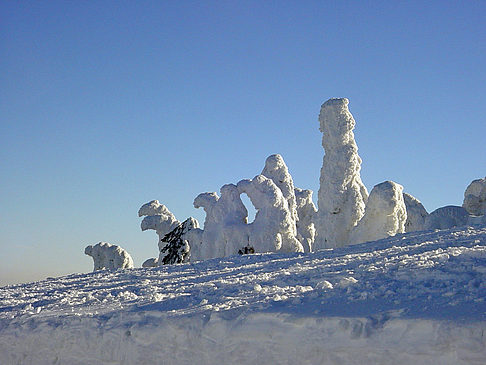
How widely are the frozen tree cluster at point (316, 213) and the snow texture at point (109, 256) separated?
1.64 metres

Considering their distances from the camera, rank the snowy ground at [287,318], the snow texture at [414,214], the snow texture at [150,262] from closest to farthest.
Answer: the snowy ground at [287,318], the snow texture at [414,214], the snow texture at [150,262]

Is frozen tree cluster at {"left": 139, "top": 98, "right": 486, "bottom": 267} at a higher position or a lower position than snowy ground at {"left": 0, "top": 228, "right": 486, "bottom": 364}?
higher

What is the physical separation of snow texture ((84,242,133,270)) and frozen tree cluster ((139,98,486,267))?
5.38 ft

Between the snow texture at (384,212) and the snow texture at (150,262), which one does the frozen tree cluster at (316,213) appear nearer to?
the snow texture at (384,212)

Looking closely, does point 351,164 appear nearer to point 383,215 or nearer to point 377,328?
point 383,215

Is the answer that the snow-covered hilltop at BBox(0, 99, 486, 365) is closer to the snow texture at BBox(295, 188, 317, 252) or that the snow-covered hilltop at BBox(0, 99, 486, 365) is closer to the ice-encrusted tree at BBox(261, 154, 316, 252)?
the ice-encrusted tree at BBox(261, 154, 316, 252)

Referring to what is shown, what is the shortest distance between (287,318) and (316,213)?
15561mm

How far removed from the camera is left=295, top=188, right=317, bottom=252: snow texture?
2525cm

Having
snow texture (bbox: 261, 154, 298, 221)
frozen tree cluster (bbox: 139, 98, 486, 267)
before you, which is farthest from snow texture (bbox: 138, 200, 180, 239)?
snow texture (bbox: 261, 154, 298, 221)

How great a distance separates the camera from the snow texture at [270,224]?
16.0 metres

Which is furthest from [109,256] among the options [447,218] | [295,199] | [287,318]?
[287,318]

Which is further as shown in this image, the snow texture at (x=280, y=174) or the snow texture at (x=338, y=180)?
the snow texture at (x=280, y=174)

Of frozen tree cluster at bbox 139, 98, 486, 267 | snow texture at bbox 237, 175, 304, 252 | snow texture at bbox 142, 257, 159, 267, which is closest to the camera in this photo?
snow texture at bbox 237, 175, 304, 252

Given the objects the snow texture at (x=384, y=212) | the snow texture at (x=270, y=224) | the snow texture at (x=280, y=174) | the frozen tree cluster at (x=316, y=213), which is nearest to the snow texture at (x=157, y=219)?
the frozen tree cluster at (x=316, y=213)
